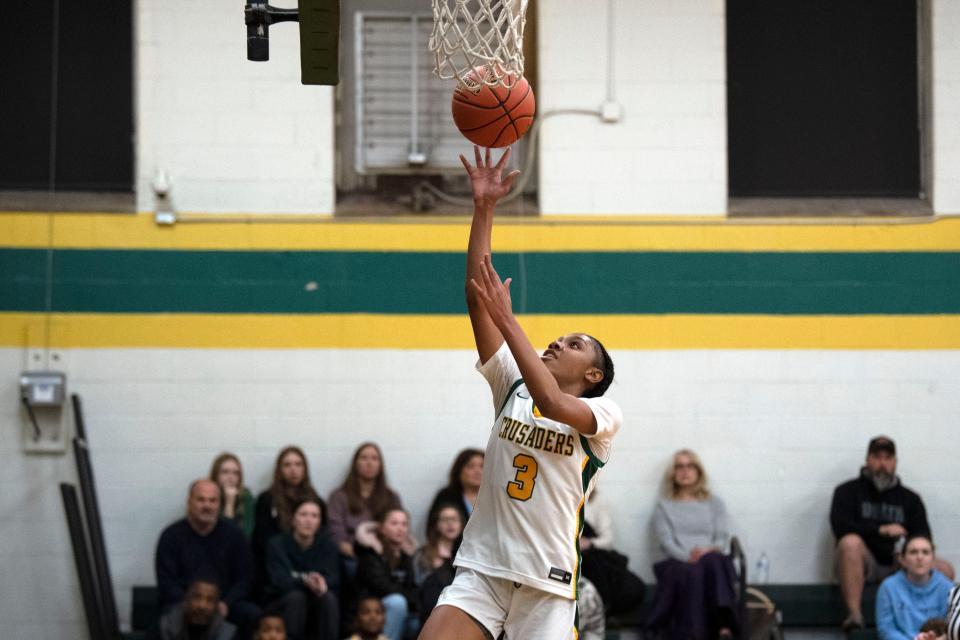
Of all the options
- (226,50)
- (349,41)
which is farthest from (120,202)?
(349,41)

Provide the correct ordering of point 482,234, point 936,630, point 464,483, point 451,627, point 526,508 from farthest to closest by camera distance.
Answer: point 464,483
point 936,630
point 482,234
point 526,508
point 451,627

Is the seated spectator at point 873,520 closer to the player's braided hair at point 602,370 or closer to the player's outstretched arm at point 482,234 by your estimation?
the player's braided hair at point 602,370

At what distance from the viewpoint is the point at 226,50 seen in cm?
1037

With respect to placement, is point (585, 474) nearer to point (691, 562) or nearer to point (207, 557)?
point (691, 562)

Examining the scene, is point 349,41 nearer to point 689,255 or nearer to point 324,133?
point 324,133

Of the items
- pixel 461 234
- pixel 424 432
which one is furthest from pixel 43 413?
pixel 461 234

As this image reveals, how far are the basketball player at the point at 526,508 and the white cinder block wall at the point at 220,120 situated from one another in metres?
4.86

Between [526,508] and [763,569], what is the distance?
17.1 ft

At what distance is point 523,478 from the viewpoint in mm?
5543

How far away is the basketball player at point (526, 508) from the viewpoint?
5465 mm

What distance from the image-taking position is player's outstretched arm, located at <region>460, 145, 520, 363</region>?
5637mm

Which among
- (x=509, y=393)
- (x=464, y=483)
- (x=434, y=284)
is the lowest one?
(x=464, y=483)

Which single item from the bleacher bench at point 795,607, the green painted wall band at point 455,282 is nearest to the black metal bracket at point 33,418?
the green painted wall band at point 455,282

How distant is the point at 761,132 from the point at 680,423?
2.24 metres
